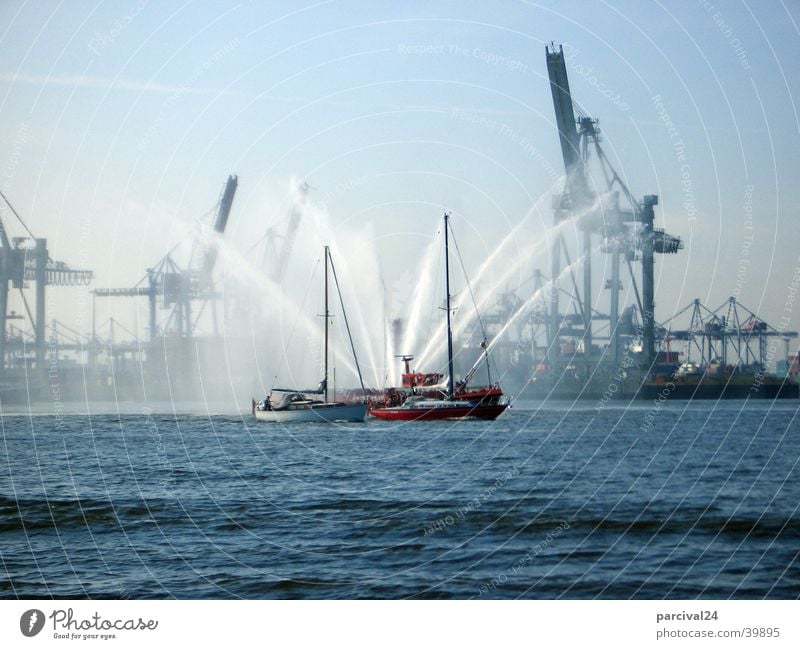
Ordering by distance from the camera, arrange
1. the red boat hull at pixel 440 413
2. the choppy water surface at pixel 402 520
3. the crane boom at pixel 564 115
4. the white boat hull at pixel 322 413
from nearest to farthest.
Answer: the choppy water surface at pixel 402 520 < the white boat hull at pixel 322 413 < the red boat hull at pixel 440 413 < the crane boom at pixel 564 115

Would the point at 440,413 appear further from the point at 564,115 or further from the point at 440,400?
the point at 564,115

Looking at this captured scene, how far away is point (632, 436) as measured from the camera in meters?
62.0

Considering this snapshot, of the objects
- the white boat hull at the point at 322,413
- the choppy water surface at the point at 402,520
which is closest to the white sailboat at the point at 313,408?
the white boat hull at the point at 322,413

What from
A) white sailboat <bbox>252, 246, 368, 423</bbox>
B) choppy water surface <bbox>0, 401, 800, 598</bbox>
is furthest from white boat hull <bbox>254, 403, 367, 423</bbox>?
choppy water surface <bbox>0, 401, 800, 598</bbox>

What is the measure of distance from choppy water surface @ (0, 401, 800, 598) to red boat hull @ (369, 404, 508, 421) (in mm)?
17298

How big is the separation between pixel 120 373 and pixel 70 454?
137 m

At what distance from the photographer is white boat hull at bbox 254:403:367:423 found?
236 feet

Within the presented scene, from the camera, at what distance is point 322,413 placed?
72.8 m

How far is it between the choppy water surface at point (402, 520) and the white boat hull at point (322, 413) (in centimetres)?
1726

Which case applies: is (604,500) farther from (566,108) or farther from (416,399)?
(566,108)

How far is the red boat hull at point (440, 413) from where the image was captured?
72188 mm

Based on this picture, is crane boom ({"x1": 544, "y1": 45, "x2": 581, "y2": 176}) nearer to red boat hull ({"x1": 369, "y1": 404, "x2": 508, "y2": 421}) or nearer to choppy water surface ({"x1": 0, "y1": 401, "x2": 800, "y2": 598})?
red boat hull ({"x1": 369, "y1": 404, "x2": 508, "y2": 421})

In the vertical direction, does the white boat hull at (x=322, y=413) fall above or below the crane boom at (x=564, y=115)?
below

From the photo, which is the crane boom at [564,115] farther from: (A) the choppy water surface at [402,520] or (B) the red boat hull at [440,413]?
(A) the choppy water surface at [402,520]
